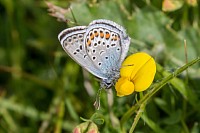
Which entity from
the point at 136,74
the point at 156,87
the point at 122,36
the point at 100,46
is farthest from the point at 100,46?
the point at 156,87

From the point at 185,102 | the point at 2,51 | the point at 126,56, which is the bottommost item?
the point at 2,51

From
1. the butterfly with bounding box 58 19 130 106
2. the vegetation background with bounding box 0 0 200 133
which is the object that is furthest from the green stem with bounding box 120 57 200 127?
the butterfly with bounding box 58 19 130 106

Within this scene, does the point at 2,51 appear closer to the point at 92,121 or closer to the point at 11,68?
the point at 11,68

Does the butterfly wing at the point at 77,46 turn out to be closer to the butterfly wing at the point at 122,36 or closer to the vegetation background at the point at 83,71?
the butterfly wing at the point at 122,36

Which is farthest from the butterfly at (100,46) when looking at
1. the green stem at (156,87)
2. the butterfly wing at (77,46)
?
the green stem at (156,87)

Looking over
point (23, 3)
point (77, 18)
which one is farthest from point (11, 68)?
point (77, 18)

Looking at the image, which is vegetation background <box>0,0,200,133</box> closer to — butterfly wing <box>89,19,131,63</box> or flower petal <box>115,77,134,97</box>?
flower petal <box>115,77,134,97</box>

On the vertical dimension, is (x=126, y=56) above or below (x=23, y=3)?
above
